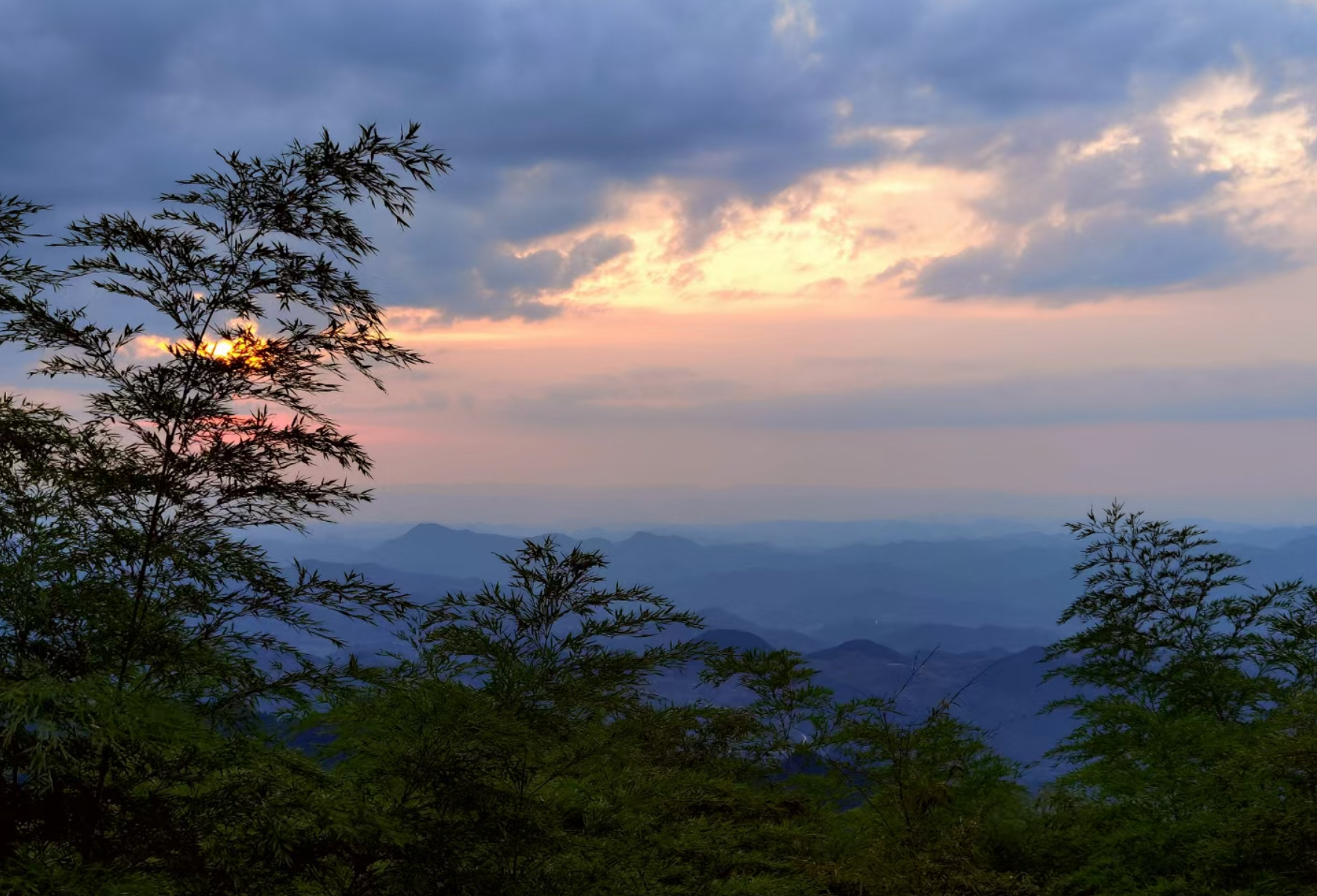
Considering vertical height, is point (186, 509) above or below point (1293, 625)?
above

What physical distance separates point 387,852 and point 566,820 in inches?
132

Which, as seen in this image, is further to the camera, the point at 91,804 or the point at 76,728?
the point at 91,804

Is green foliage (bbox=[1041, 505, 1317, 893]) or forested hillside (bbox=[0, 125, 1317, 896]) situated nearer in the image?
forested hillside (bbox=[0, 125, 1317, 896])

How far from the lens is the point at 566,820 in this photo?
8828 millimetres

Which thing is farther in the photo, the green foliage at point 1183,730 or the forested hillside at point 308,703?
the green foliage at point 1183,730

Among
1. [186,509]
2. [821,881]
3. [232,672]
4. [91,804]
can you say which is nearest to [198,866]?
[91,804]

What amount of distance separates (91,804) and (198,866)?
674mm

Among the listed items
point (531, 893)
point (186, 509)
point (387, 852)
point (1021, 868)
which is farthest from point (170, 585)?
point (1021, 868)

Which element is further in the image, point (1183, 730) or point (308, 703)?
point (1183, 730)

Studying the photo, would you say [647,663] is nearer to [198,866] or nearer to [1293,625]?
[198,866]

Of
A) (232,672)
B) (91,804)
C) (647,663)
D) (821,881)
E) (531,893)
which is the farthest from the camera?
(821,881)

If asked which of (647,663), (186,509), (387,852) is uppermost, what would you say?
(186,509)

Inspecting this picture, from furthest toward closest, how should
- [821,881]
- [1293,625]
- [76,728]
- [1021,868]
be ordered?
[1021,868], [1293,625], [821,881], [76,728]

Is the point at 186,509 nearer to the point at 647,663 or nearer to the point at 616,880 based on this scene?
the point at 647,663
